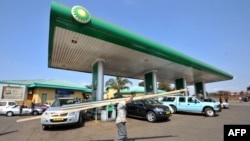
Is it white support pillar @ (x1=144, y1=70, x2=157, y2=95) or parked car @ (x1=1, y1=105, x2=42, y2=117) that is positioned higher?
white support pillar @ (x1=144, y1=70, x2=157, y2=95)

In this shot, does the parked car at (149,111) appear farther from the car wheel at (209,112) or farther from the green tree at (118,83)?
the green tree at (118,83)

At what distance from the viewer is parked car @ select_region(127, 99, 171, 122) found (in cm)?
1066

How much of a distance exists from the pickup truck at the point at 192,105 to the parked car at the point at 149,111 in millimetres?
4523

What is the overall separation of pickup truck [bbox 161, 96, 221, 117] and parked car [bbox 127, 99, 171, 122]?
14.8ft

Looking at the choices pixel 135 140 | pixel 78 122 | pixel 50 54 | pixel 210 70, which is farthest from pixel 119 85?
pixel 135 140

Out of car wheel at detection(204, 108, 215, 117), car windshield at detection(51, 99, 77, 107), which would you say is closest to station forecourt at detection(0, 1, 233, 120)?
car windshield at detection(51, 99, 77, 107)

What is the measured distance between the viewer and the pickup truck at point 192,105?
1363cm

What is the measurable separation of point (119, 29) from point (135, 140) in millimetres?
5961

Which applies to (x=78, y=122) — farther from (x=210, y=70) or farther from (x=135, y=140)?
(x=210, y=70)

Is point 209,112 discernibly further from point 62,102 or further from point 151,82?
point 62,102

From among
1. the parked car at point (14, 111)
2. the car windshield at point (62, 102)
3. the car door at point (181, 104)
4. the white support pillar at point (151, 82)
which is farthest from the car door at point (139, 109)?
the parked car at point (14, 111)

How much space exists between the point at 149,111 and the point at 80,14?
23.5 feet

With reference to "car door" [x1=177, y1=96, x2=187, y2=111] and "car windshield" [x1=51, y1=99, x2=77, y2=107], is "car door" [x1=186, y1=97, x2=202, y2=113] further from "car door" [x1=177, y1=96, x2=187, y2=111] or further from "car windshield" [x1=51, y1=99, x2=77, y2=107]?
"car windshield" [x1=51, y1=99, x2=77, y2=107]

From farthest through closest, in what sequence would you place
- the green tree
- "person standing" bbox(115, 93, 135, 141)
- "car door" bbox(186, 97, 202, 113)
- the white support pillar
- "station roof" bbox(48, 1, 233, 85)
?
1. the green tree
2. the white support pillar
3. "car door" bbox(186, 97, 202, 113)
4. "station roof" bbox(48, 1, 233, 85)
5. "person standing" bbox(115, 93, 135, 141)
